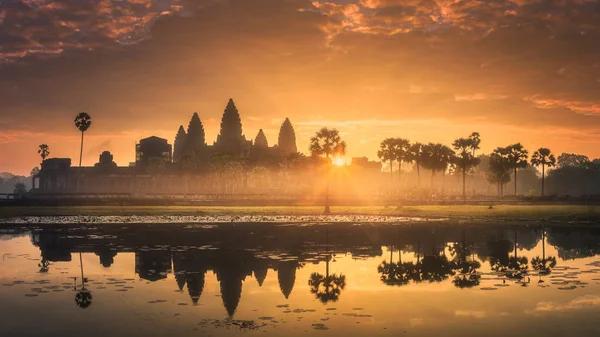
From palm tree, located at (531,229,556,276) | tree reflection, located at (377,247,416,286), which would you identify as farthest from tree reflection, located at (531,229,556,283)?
tree reflection, located at (377,247,416,286)

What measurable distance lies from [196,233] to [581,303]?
1245 inches

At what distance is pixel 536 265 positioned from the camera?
28.9 meters

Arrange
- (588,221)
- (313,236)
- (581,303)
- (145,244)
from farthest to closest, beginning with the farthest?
(588,221), (313,236), (145,244), (581,303)

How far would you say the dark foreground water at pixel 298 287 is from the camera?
54.0ft

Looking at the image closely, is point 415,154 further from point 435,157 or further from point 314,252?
point 314,252

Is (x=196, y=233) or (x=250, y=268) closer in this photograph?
(x=250, y=268)

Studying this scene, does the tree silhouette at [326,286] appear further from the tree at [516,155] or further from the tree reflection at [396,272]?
the tree at [516,155]

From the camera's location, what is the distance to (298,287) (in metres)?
22.4

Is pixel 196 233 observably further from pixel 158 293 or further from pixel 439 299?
pixel 439 299

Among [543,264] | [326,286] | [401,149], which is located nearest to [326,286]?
[326,286]

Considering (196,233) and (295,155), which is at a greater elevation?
(295,155)

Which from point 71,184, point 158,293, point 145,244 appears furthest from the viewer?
point 71,184

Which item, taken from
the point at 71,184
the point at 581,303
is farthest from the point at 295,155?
the point at 581,303

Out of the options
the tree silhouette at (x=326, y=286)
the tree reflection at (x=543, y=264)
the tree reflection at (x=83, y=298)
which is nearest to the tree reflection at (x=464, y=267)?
the tree reflection at (x=543, y=264)
